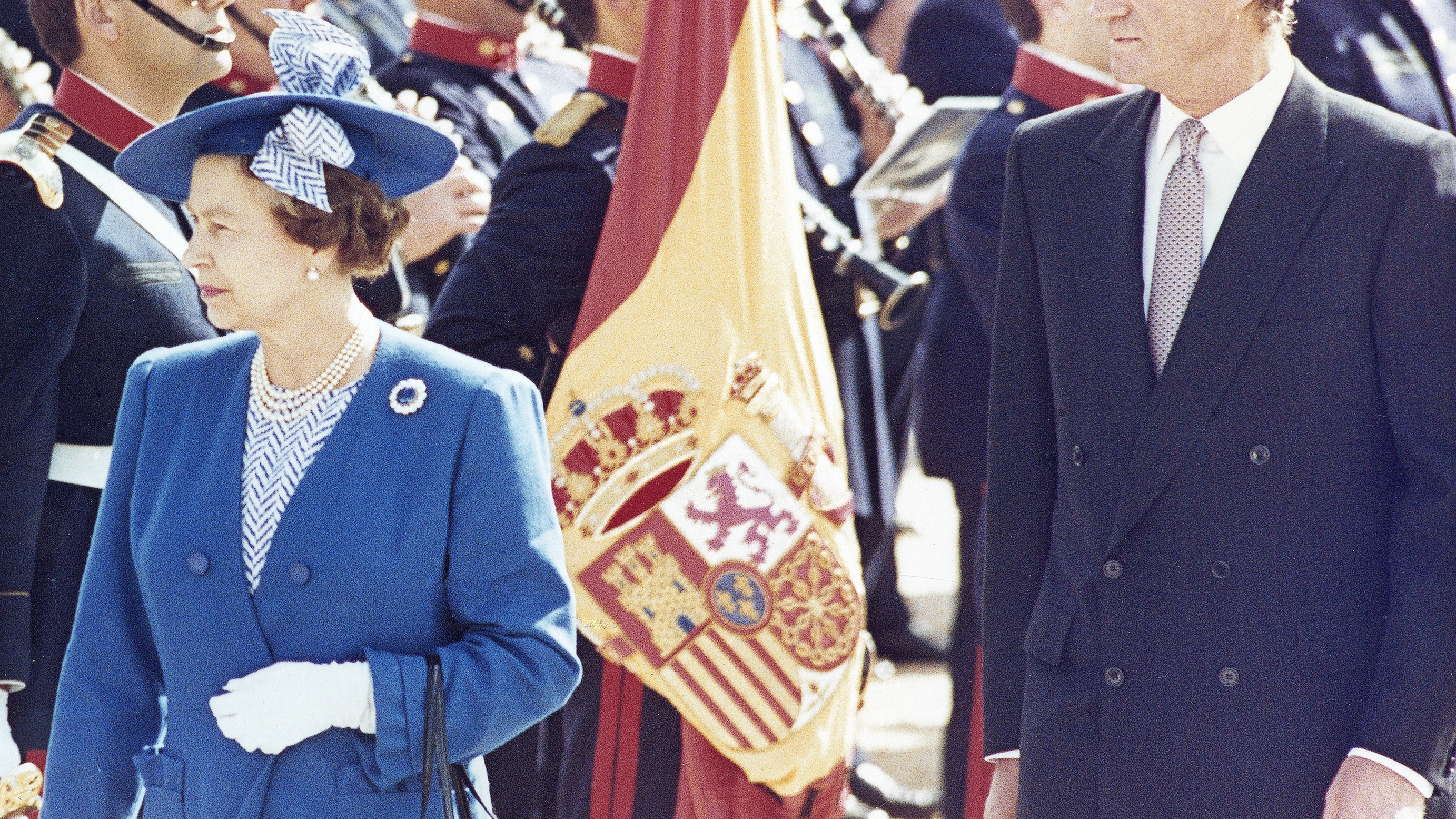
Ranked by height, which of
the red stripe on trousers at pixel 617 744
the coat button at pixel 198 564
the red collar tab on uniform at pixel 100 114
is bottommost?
the red stripe on trousers at pixel 617 744

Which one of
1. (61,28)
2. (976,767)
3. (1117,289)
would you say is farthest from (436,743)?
(976,767)

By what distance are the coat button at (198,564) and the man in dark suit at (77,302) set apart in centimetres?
89

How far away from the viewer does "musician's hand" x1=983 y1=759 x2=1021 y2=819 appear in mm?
2688

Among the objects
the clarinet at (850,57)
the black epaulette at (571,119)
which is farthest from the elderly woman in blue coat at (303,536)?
the clarinet at (850,57)

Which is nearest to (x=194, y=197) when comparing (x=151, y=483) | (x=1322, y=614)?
(x=151, y=483)

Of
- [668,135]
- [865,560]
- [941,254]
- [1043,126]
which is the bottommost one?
[865,560]

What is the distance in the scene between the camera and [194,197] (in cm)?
252

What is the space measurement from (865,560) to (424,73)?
65.0 inches

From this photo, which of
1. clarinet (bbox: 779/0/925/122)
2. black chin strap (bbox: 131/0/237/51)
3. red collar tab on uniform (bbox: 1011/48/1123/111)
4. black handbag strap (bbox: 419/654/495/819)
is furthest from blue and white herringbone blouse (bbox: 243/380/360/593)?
clarinet (bbox: 779/0/925/122)

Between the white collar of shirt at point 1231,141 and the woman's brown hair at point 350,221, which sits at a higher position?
the white collar of shirt at point 1231,141

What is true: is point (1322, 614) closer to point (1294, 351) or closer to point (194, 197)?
point (1294, 351)

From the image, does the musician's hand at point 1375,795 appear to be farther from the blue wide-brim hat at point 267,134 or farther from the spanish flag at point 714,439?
the blue wide-brim hat at point 267,134

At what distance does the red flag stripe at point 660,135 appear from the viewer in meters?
3.38

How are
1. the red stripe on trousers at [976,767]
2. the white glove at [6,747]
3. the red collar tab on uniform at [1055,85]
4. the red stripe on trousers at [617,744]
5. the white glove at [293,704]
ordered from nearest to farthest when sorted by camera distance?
the white glove at [293,704], the white glove at [6,747], the red stripe on trousers at [617,744], the red stripe on trousers at [976,767], the red collar tab on uniform at [1055,85]
